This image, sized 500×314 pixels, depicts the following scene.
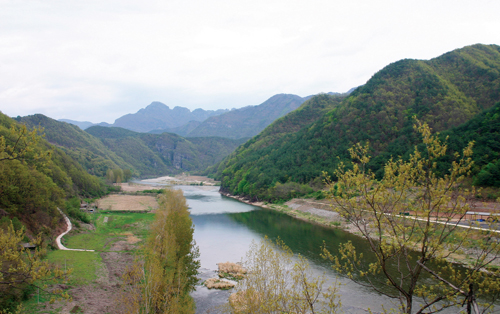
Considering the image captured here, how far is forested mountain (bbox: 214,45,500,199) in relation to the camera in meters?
82.1

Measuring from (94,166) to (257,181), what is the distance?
86882mm

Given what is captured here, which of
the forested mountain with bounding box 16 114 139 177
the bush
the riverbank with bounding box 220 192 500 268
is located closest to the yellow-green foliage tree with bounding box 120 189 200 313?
the riverbank with bounding box 220 192 500 268

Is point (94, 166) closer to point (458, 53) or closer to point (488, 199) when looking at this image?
point (488, 199)

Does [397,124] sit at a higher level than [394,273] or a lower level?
higher

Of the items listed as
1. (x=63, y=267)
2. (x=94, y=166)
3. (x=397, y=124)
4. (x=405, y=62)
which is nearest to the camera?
(x=63, y=267)

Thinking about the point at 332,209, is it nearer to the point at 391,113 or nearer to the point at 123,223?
the point at 123,223

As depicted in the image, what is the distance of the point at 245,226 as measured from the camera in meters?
56.6

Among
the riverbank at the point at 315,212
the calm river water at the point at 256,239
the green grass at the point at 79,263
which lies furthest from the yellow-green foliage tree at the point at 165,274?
the riverbank at the point at 315,212

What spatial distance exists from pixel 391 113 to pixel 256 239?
67.2 metres

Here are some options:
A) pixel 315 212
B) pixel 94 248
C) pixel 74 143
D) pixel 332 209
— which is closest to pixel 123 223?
pixel 94 248

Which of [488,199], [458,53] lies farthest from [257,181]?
[458,53]

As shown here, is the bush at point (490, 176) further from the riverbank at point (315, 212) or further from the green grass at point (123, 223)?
the green grass at point (123, 223)

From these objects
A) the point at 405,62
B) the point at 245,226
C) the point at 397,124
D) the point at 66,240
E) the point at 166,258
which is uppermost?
the point at 405,62

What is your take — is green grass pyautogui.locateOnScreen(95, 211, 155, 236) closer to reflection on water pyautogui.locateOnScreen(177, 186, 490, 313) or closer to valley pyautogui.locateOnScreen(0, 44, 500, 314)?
valley pyautogui.locateOnScreen(0, 44, 500, 314)
